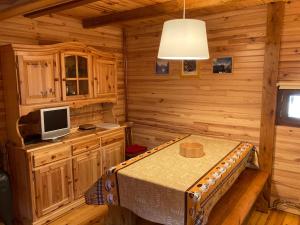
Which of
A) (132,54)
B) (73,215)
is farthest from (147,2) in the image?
(73,215)

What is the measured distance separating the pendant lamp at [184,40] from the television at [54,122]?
1390 mm

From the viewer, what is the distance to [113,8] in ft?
9.86

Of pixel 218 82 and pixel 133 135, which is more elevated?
pixel 218 82

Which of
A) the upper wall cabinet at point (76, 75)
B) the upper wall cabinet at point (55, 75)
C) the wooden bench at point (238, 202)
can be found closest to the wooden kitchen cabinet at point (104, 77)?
the upper wall cabinet at point (55, 75)

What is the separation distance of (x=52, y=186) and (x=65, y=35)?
1.81 metres

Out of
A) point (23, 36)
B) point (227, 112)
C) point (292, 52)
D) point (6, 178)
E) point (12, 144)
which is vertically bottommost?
point (6, 178)

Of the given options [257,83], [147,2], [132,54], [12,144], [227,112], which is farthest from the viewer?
[132,54]

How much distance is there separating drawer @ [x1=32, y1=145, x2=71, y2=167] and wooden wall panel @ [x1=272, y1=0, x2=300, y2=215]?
7.69ft

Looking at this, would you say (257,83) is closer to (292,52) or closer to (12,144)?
(292,52)

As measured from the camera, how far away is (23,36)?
280 cm

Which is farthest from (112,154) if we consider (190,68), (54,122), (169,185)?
(169,185)

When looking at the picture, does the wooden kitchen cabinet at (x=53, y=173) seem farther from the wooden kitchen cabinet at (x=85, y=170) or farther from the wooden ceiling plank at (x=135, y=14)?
the wooden ceiling plank at (x=135, y=14)

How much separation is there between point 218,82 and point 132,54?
145 centimetres

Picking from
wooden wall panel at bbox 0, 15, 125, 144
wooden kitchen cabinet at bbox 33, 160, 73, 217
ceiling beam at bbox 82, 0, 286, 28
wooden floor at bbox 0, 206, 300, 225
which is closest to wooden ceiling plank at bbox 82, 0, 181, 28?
ceiling beam at bbox 82, 0, 286, 28
